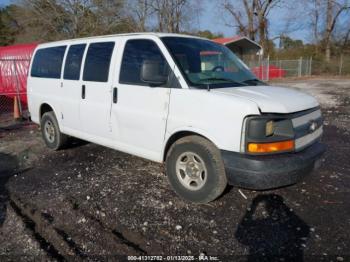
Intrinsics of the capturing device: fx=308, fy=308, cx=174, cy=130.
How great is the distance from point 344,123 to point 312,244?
255 inches

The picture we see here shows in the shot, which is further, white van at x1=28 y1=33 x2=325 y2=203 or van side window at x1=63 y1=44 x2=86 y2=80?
van side window at x1=63 y1=44 x2=86 y2=80

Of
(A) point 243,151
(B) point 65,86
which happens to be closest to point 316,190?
(A) point 243,151

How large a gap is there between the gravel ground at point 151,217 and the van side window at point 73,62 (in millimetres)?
1588

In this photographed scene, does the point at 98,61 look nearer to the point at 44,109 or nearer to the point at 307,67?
the point at 44,109

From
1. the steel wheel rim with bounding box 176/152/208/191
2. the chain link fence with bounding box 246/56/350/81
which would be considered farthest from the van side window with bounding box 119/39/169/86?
the chain link fence with bounding box 246/56/350/81

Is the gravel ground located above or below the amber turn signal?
below

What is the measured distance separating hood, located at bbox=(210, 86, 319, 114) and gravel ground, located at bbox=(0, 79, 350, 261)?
1272 mm

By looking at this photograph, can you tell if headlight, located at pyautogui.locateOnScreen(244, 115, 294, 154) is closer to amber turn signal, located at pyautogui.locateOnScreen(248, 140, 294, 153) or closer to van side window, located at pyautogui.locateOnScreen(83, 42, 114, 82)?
amber turn signal, located at pyautogui.locateOnScreen(248, 140, 294, 153)

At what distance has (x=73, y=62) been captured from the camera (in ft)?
17.7

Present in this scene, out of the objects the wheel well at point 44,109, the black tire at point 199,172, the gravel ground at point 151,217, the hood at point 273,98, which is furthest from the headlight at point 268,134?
the wheel well at point 44,109

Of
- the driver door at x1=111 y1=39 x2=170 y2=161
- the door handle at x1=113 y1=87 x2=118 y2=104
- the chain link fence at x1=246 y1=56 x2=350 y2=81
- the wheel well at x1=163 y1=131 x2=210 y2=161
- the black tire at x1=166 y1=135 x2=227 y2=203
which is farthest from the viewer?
the chain link fence at x1=246 y1=56 x2=350 y2=81

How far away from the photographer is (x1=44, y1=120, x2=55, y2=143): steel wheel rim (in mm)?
6250

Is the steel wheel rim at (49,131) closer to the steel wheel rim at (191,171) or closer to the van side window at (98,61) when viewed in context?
the van side window at (98,61)

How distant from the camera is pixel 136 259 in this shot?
9.59 ft
